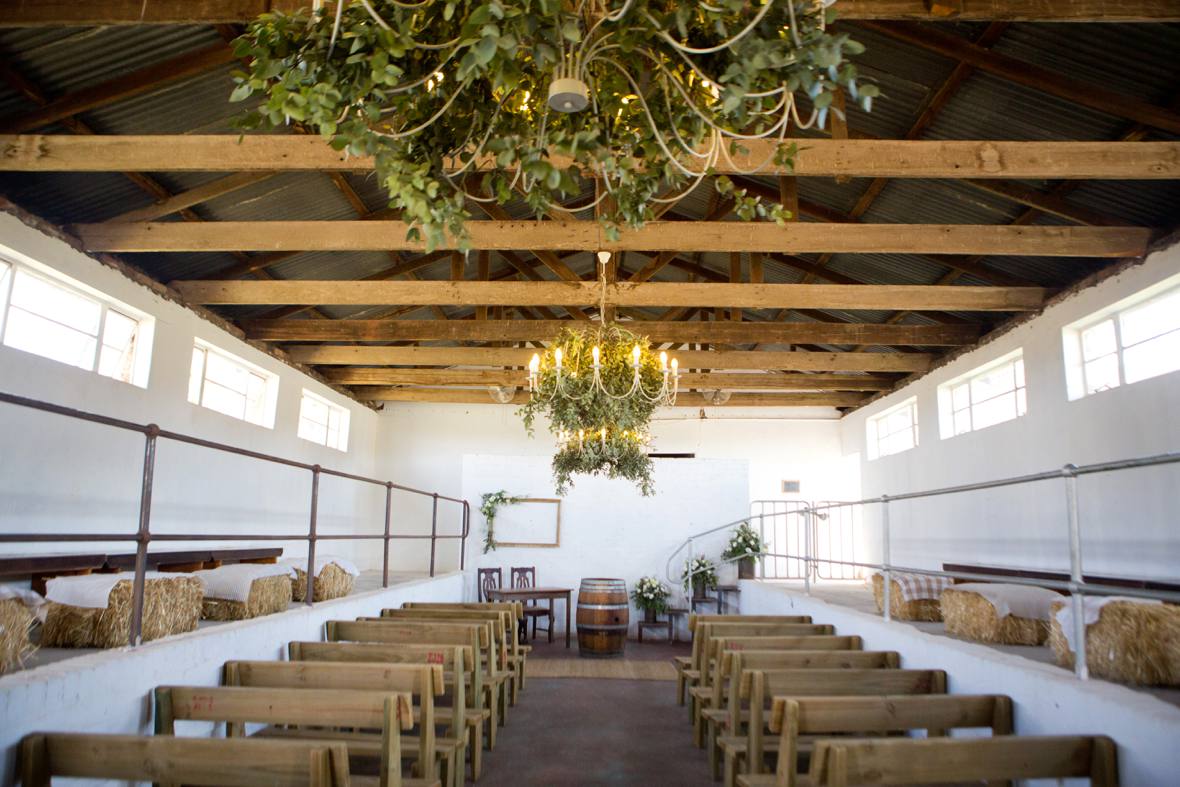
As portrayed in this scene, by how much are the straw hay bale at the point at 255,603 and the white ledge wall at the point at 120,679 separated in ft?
0.47

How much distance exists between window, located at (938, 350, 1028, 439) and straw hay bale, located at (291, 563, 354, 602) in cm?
685

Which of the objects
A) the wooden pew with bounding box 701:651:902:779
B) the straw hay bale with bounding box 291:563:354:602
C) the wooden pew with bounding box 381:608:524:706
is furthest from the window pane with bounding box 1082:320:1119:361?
the straw hay bale with bounding box 291:563:354:602

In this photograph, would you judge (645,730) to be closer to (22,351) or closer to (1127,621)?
(1127,621)

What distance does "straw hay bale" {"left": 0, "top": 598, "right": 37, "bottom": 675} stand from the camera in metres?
2.54

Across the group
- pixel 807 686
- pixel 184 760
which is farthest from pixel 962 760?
pixel 184 760

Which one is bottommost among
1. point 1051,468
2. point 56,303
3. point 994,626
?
point 994,626

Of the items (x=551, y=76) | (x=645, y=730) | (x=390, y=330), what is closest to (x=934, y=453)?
(x=645, y=730)

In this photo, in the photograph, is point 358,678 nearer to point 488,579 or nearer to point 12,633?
point 12,633

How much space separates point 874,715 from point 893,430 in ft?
31.6

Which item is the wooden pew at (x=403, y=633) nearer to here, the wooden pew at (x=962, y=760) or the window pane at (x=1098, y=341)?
the wooden pew at (x=962, y=760)

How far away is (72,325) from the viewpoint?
21.0 ft

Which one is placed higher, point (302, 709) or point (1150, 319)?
point (1150, 319)

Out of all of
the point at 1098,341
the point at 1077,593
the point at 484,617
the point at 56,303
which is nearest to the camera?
the point at 1077,593

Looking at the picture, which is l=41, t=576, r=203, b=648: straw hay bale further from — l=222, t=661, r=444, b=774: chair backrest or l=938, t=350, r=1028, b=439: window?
l=938, t=350, r=1028, b=439: window
